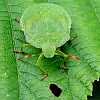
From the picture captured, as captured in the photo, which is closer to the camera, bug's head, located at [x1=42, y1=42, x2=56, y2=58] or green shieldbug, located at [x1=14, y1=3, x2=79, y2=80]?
bug's head, located at [x1=42, y1=42, x2=56, y2=58]

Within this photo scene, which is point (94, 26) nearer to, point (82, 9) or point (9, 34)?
point (82, 9)

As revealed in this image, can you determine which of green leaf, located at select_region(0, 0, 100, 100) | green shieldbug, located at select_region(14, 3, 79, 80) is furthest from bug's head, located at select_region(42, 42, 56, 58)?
green leaf, located at select_region(0, 0, 100, 100)

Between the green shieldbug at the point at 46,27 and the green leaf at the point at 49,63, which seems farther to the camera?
the green shieldbug at the point at 46,27

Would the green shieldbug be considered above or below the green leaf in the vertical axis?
above

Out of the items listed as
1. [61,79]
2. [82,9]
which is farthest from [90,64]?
[82,9]

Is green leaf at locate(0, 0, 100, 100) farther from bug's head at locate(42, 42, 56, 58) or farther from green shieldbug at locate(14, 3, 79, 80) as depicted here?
bug's head at locate(42, 42, 56, 58)

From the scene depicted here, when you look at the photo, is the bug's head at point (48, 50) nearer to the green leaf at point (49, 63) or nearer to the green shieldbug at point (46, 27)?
the green shieldbug at point (46, 27)

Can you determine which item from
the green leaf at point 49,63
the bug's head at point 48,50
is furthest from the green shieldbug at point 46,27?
the green leaf at point 49,63

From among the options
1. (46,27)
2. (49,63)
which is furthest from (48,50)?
(46,27)
